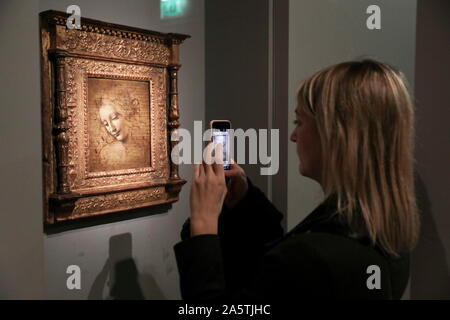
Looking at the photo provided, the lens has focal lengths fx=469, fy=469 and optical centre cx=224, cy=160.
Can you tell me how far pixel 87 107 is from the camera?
52.8 inches

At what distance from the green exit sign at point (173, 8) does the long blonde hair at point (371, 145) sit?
999 millimetres

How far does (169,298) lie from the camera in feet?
5.44

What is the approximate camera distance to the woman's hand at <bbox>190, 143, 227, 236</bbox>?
2.66 ft

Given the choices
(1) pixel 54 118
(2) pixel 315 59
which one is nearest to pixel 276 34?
(2) pixel 315 59

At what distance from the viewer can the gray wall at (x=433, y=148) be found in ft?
3.59

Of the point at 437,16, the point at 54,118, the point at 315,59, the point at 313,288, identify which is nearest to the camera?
the point at 313,288

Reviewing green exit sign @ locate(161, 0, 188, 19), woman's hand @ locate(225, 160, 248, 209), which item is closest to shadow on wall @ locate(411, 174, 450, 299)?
woman's hand @ locate(225, 160, 248, 209)

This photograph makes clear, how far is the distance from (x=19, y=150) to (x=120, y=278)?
2.53ft

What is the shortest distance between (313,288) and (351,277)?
2.1 inches

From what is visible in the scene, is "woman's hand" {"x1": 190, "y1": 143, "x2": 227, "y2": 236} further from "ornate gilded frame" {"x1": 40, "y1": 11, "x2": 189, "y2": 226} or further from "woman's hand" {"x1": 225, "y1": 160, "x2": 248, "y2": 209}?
"ornate gilded frame" {"x1": 40, "y1": 11, "x2": 189, "y2": 226}

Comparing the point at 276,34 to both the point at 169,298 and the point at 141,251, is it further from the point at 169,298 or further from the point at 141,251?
the point at 169,298

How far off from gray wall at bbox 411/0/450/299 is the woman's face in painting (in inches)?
33.1
